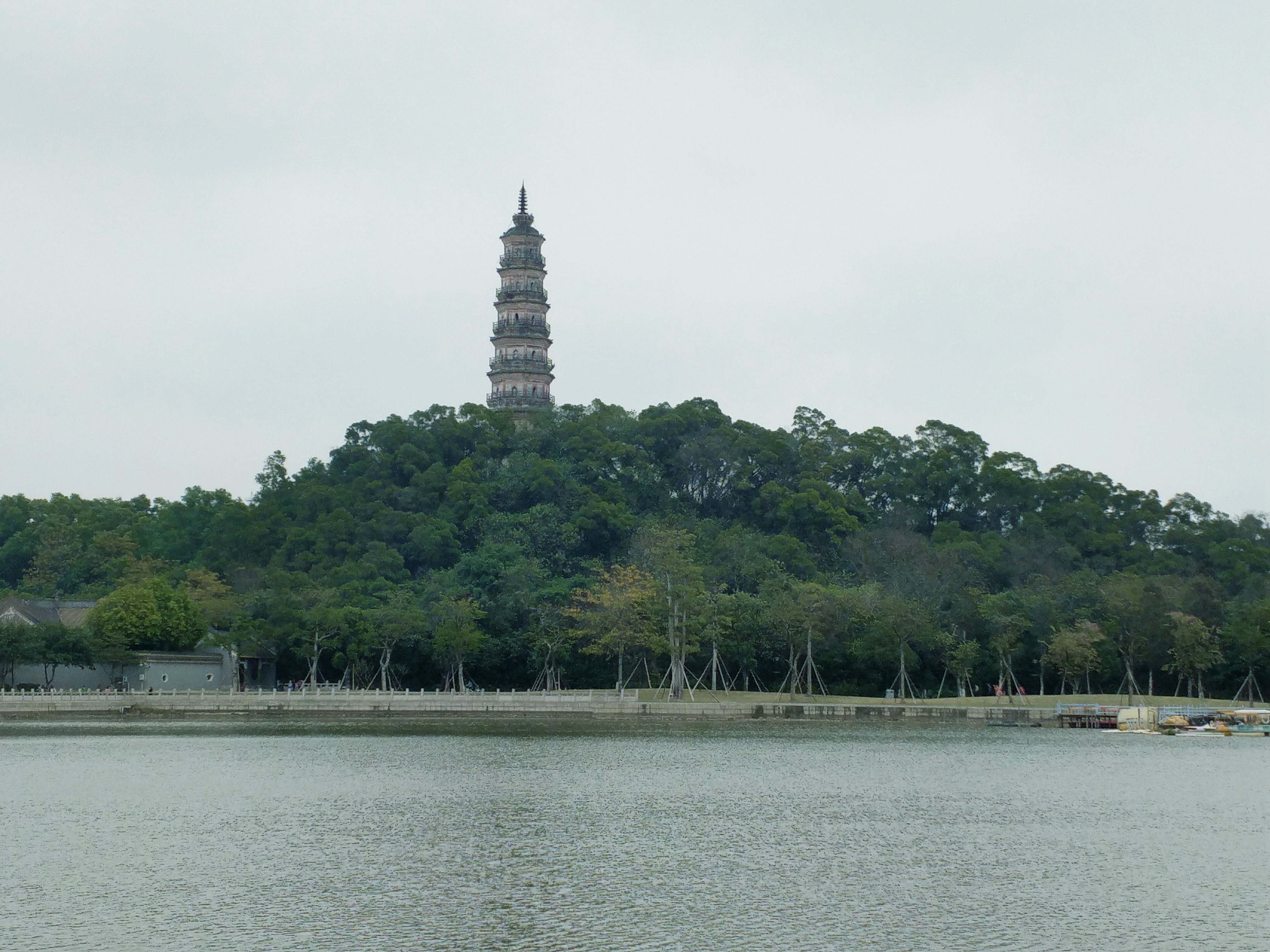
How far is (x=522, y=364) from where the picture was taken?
338 ft

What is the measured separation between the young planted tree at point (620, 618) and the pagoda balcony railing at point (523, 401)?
30.2 metres

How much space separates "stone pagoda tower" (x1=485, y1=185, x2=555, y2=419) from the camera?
10138 centimetres

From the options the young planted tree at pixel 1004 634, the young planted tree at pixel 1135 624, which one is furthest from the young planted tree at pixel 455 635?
the young planted tree at pixel 1135 624

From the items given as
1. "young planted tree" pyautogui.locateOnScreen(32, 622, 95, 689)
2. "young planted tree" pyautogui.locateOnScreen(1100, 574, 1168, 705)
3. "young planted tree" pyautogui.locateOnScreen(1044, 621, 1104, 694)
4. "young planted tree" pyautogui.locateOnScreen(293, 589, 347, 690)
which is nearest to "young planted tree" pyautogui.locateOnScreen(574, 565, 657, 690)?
"young planted tree" pyautogui.locateOnScreen(293, 589, 347, 690)

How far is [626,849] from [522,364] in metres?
76.3

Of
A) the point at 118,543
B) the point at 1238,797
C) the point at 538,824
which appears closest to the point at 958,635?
the point at 1238,797

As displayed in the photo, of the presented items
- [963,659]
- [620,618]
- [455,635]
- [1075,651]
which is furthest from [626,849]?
[1075,651]

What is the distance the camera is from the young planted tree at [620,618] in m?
71.4

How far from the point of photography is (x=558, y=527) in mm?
88750

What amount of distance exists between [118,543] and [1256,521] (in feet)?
262

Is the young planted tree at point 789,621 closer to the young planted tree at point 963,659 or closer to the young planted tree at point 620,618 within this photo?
the young planted tree at point 620,618

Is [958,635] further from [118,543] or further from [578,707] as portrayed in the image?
[118,543]

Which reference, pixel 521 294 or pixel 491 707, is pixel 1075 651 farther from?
pixel 521 294

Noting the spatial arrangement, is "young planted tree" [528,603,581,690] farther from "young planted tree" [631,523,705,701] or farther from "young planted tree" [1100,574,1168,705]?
"young planted tree" [1100,574,1168,705]
